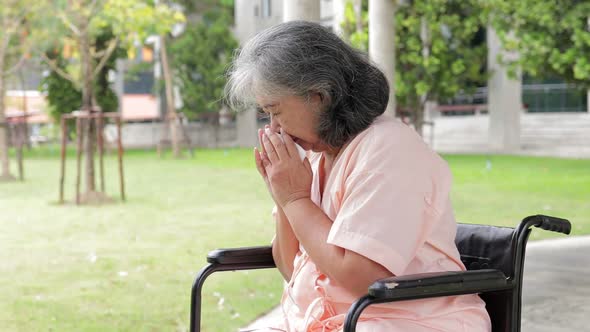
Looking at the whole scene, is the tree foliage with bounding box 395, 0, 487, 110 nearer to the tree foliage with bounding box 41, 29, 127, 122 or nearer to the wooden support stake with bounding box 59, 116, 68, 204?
the tree foliage with bounding box 41, 29, 127, 122

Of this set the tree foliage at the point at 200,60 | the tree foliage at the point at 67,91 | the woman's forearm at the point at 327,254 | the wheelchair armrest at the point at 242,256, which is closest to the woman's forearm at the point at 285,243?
the wheelchair armrest at the point at 242,256

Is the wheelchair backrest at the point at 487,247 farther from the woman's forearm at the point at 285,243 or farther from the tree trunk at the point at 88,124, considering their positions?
the tree trunk at the point at 88,124

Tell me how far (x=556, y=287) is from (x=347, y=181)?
149 inches

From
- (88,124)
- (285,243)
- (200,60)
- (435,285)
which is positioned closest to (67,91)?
(200,60)

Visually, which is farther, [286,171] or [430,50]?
[430,50]

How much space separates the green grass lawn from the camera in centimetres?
523

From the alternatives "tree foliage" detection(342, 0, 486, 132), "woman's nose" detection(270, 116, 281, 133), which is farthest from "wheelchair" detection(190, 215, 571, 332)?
"tree foliage" detection(342, 0, 486, 132)

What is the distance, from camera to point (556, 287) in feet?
18.2

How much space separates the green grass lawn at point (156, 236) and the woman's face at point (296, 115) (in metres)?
2.68

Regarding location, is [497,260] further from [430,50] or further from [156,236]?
[430,50]

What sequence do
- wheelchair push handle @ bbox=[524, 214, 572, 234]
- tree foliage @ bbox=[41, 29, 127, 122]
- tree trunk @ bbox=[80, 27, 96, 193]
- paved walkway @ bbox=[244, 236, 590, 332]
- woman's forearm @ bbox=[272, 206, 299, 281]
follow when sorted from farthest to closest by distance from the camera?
tree foliage @ bbox=[41, 29, 127, 122], tree trunk @ bbox=[80, 27, 96, 193], paved walkway @ bbox=[244, 236, 590, 332], woman's forearm @ bbox=[272, 206, 299, 281], wheelchair push handle @ bbox=[524, 214, 572, 234]

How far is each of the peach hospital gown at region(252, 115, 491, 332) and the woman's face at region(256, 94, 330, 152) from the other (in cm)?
10

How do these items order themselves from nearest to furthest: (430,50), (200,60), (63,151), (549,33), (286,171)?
(286,171)
(63,151)
(549,33)
(430,50)
(200,60)

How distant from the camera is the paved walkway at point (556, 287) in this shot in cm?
465
